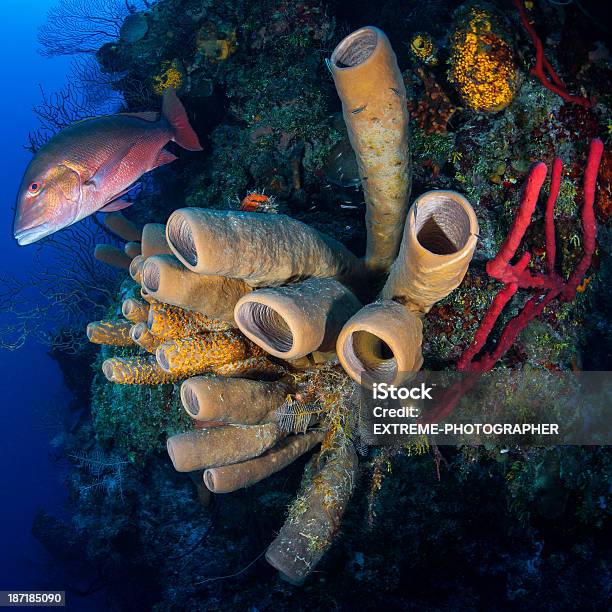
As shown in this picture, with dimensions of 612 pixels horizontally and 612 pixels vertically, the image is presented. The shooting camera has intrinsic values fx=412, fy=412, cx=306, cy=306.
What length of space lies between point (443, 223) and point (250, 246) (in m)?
0.83

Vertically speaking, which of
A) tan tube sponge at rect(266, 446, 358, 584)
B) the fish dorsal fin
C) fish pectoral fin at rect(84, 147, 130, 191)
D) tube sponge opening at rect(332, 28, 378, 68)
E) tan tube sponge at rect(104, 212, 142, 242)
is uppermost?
tube sponge opening at rect(332, 28, 378, 68)

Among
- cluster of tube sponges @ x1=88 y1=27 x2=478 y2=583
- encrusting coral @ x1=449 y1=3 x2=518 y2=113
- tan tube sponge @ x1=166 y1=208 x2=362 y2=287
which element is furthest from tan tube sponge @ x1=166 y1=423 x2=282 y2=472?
encrusting coral @ x1=449 y1=3 x2=518 y2=113

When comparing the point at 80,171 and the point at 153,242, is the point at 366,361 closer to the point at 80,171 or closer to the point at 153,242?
the point at 153,242

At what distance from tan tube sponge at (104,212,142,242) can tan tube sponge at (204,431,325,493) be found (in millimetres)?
2666

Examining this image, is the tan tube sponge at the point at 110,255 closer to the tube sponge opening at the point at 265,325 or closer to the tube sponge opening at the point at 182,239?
the tube sponge opening at the point at 182,239

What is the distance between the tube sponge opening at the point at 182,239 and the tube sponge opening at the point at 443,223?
95 centimetres

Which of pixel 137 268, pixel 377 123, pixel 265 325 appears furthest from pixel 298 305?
pixel 137 268

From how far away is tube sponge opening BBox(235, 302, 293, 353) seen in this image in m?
1.75

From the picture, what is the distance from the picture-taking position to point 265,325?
1.84 m

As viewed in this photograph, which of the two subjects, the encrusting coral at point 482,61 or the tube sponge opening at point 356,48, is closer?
the tube sponge opening at point 356,48

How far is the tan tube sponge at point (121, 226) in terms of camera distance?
13.0 feet

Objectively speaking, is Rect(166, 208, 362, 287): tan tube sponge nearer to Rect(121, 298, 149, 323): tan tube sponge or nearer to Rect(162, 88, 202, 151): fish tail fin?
Rect(121, 298, 149, 323): tan tube sponge

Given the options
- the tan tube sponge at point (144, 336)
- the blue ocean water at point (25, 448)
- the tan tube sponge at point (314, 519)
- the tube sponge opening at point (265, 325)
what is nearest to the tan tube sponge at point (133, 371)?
the tan tube sponge at point (144, 336)

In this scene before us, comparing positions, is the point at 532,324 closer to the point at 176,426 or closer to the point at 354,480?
the point at 354,480
